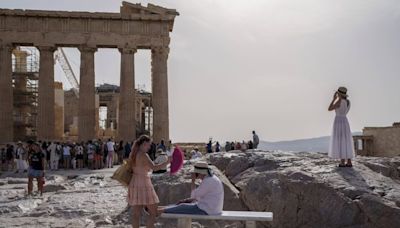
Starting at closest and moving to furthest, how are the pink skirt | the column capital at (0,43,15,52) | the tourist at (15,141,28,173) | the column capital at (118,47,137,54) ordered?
1. the pink skirt
2. the tourist at (15,141,28,173)
3. the column capital at (0,43,15,52)
4. the column capital at (118,47,137,54)

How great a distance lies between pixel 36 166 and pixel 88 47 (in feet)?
73.1

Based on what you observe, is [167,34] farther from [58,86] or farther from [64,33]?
[58,86]

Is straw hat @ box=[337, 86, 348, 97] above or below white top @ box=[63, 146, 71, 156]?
above

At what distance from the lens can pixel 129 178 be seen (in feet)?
25.3

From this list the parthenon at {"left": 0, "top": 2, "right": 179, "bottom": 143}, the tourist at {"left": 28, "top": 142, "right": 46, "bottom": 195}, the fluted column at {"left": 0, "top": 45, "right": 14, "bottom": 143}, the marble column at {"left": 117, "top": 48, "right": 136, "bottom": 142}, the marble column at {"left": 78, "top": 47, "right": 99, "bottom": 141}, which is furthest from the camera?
the marble column at {"left": 117, "top": 48, "right": 136, "bottom": 142}

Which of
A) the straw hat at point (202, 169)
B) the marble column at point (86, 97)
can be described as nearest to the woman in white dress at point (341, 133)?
the straw hat at point (202, 169)

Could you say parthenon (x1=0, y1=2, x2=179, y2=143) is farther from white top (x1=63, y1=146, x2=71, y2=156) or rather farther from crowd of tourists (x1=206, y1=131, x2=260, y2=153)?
white top (x1=63, y1=146, x2=71, y2=156)

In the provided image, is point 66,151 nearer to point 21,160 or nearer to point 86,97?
point 21,160

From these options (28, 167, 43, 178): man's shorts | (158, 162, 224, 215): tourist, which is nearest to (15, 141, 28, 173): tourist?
(28, 167, 43, 178): man's shorts

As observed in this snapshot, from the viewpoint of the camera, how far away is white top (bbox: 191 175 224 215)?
23.5 feet

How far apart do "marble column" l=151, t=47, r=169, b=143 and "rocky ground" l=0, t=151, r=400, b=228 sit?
2300 centimetres

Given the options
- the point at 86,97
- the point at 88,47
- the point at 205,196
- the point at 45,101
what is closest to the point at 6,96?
the point at 45,101

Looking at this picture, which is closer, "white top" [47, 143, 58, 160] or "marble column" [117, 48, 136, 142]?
"white top" [47, 143, 58, 160]

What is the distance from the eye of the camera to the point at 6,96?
34625mm
